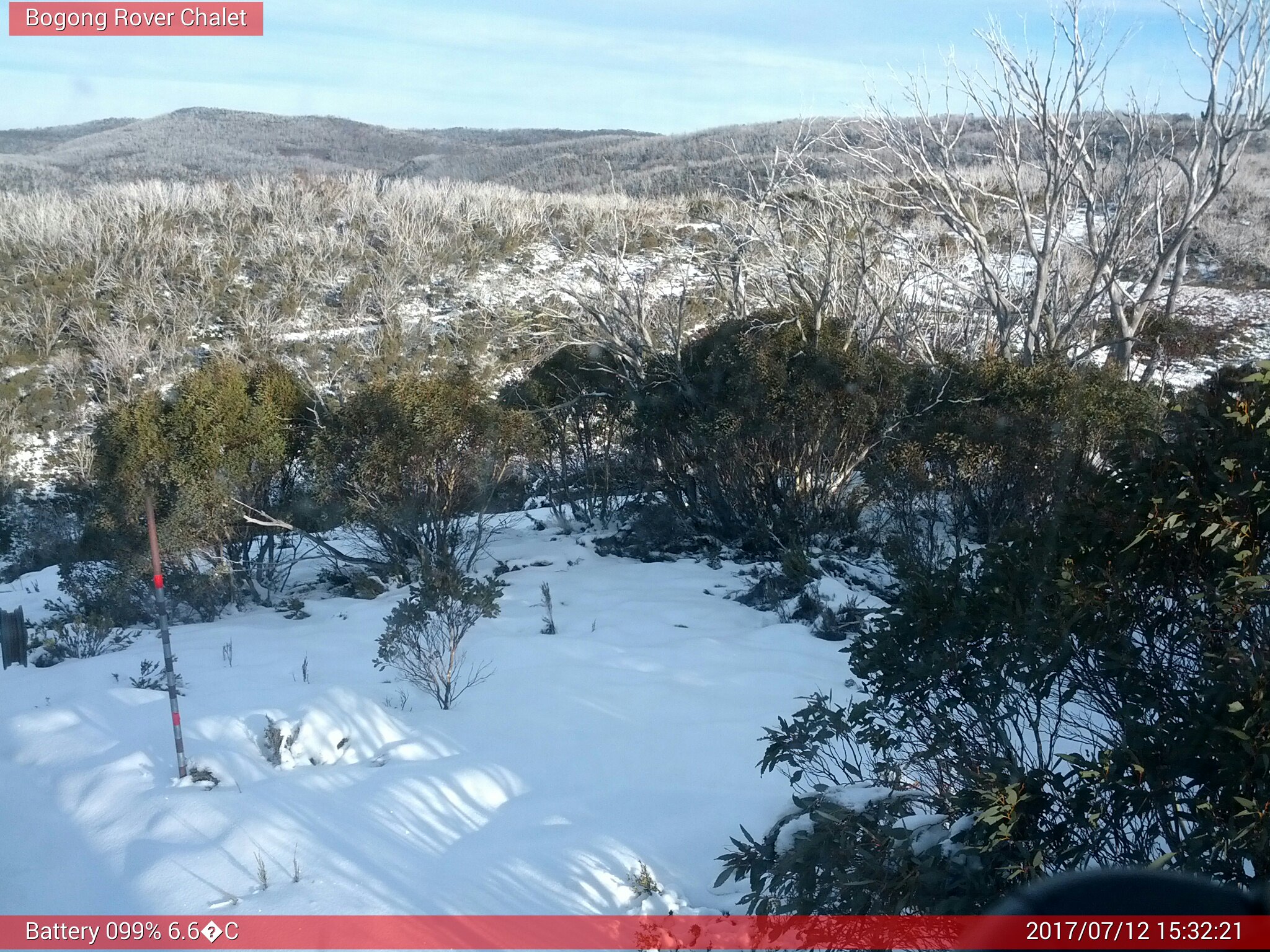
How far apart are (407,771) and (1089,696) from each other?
327 cm

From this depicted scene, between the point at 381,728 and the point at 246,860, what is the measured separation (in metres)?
1.54

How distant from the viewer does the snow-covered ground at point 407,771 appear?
365cm

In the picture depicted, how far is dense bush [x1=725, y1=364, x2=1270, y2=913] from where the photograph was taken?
2072 millimetres

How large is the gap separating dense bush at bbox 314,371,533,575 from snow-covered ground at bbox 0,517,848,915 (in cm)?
124

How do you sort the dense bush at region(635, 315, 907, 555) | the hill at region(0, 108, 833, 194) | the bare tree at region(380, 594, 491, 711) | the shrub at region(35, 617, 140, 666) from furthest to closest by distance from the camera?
the hill at region(0, 108, 833, 194), the dense bush at region(635, 315, 907, 555), the shrub at region(35, 617, 140, 666), the bare tree at region(380, 594, 491, 711)

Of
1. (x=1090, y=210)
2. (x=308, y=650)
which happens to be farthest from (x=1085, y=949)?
(x=1090, y=210)

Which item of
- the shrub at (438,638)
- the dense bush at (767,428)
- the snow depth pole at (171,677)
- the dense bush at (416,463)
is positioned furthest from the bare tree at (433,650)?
the dense bush at (767,428)

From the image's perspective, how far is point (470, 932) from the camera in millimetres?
3303

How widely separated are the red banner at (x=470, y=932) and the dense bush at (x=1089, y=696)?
10cm

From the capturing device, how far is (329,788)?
446cm

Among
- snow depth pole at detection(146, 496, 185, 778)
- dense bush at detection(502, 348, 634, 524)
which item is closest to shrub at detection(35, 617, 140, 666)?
snow depth pole at detection(146, 496, 185, 778)

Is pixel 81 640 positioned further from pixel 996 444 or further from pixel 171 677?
pixel 996 444

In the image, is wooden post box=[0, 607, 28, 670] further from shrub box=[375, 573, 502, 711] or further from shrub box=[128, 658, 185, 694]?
shrub box=[375, 573, 502, 711]

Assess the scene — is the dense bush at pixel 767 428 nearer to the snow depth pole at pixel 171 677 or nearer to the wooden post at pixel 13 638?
the snow depth pole at pixel 171 677
